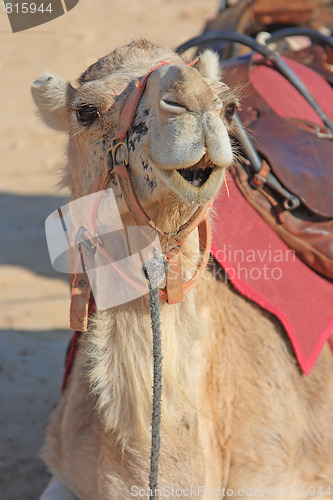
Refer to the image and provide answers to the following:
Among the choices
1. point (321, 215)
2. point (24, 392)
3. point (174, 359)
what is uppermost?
point (321, 215)

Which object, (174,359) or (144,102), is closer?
(144,102)

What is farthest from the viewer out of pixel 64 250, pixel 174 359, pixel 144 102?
pixel 64 250

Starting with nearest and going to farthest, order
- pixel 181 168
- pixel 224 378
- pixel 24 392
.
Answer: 1. pixel 181 168
2. pixel 224 378
3. pixel 24 392

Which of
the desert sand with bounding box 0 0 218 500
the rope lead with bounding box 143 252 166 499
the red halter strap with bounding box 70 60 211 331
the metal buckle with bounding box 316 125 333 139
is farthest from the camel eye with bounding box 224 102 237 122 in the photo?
the metal buckle with bounding box 316 125 333 139

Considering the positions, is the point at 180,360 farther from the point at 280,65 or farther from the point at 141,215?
the point at 280,65

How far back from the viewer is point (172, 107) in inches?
59.7

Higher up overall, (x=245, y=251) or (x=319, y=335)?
(x=245, y=251)

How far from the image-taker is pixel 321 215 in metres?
2.41

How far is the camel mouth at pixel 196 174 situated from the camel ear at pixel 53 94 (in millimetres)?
672

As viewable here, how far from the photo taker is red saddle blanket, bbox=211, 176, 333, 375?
2291 mm

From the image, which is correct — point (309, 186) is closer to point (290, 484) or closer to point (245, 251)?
point (245, 251)

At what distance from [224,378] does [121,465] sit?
16.7 inches

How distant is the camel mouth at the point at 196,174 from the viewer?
1.59m

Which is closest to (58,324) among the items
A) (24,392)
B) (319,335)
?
(24,392)
